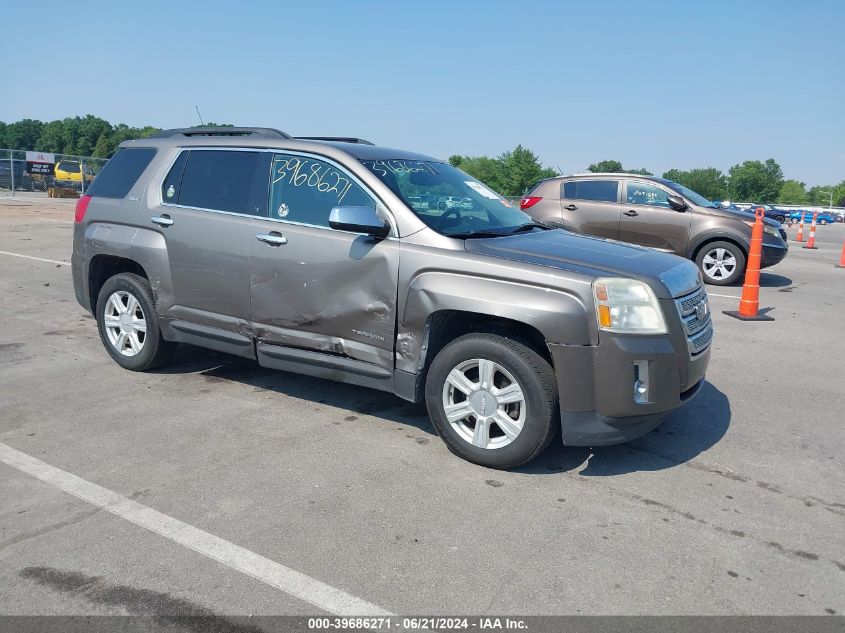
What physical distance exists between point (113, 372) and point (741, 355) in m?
5.77

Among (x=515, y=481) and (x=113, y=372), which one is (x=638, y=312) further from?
(x=113, y=372)

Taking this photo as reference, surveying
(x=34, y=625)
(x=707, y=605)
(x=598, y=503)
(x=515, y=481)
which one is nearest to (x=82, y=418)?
(x=34, y=625)

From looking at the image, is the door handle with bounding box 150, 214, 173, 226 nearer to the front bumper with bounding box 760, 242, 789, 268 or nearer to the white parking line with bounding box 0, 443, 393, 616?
the white parking line with bounding box 0, 443, 393, 616

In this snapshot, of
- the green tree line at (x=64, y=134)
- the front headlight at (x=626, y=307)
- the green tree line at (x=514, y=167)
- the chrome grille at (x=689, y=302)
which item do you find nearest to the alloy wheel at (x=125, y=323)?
the front headlight at (x=626, y=307)

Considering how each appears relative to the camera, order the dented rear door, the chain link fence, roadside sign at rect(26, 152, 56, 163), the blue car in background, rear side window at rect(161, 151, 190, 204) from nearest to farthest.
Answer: the dented rear door, rear side window at rect(161, 151, 190, 204), the chain link fence, roadside sign at rect(26, 152, 56, 163), the blue car in background

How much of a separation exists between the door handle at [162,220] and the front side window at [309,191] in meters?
0.97

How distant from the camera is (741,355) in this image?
7.06 meters

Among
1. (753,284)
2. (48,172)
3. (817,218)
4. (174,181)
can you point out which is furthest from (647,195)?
(817,218)

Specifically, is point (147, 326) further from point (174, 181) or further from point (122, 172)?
point (122, 172)

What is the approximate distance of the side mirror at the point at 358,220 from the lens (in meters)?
4.36

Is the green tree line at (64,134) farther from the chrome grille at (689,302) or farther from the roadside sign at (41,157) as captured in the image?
the chrome grille at (689,302)

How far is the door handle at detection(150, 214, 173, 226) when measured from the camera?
5492 mm

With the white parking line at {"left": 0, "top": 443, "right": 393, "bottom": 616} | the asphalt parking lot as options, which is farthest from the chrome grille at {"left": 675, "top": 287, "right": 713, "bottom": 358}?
the white parking line at {"left": 0, "top": 443, "right": 393, "bottom": 616}

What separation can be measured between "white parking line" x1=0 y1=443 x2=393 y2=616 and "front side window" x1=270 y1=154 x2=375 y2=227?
82.7 inches
